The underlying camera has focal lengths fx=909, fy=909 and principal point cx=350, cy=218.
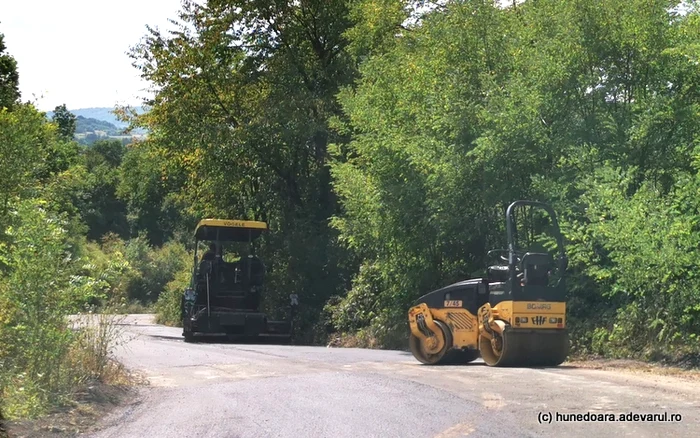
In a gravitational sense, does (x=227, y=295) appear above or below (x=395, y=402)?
above

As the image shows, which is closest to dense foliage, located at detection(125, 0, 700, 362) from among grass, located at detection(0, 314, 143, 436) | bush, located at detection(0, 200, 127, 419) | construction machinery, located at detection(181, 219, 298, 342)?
construction machinery, located at detection(181, 219, 298, 342)

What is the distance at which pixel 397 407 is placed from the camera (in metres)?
11.0

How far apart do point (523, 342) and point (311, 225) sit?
61.0ft

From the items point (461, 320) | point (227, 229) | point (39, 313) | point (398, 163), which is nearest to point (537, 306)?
point (461, 320)

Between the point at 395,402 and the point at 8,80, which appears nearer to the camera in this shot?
the point at 395,402

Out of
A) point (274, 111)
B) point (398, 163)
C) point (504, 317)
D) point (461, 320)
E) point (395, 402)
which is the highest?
point (274, 111)

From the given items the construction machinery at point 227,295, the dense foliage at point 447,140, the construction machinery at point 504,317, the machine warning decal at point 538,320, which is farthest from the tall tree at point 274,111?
the machine warning decal at point 538,320

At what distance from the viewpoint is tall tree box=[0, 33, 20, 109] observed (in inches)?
1453

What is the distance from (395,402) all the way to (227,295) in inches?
731

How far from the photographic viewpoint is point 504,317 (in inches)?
621

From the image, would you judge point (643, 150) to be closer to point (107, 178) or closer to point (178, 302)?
point (178, 302)

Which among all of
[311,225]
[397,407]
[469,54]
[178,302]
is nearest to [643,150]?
[469,54]

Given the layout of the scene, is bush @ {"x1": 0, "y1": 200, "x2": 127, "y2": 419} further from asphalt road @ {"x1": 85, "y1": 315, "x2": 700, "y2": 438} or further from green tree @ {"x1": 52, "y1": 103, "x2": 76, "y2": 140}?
green tree @ {"x1": 52, "y1": 103, "x2": 76, "y2": 140}

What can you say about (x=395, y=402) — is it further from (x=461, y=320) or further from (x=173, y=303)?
(x=173, y=303)
